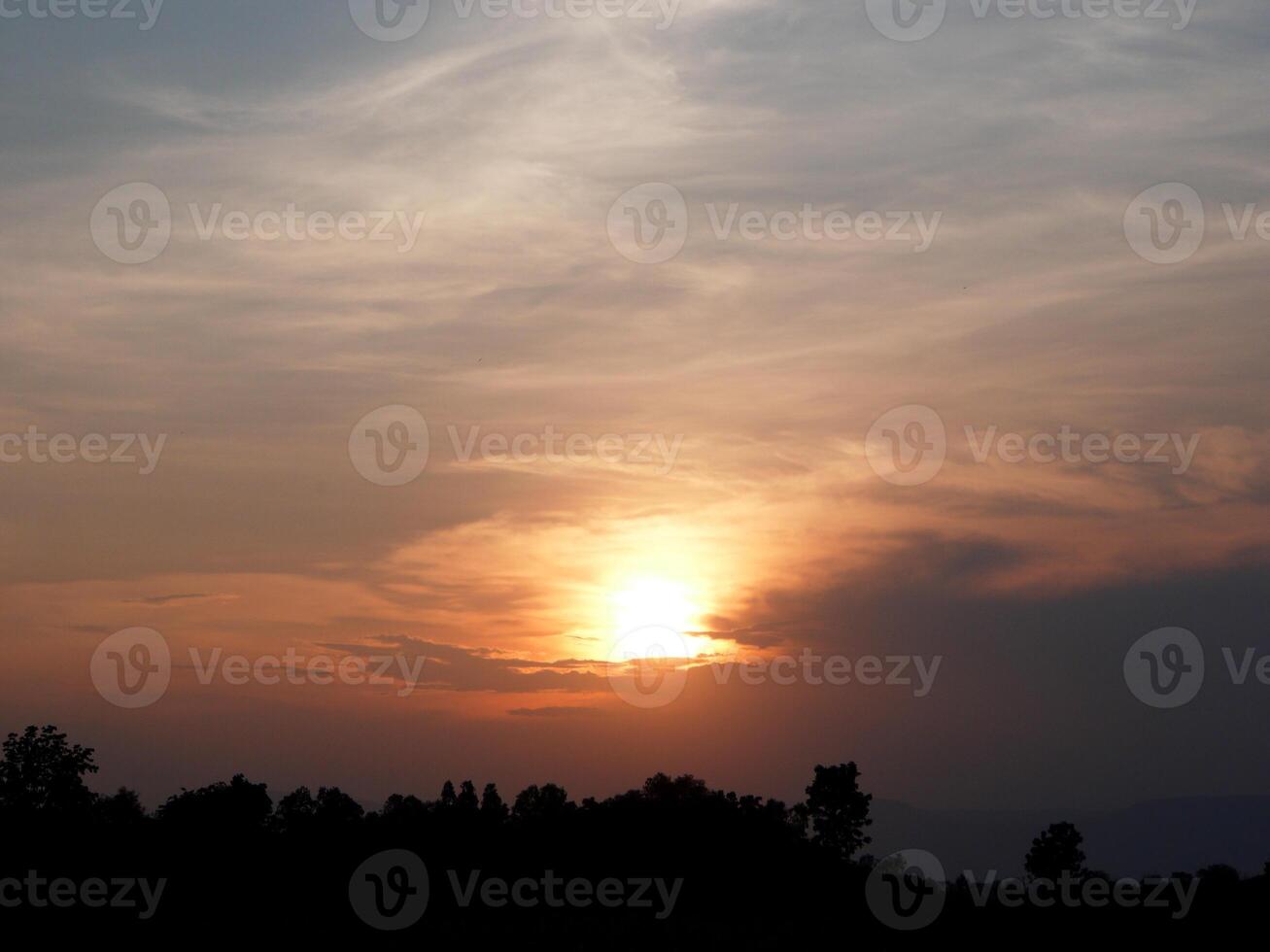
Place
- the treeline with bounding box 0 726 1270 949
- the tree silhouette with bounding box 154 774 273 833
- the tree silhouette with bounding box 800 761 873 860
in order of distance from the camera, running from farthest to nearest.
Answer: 1. the tree silhouette with bounding box 800 761 873 860
2. the tree silhouette with bounding box 154 774 273 833
3. the treeline with bounding box 0 726 1270 949

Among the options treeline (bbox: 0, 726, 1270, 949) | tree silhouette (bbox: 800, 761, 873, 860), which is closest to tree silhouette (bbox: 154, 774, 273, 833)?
treeline (bbox: 0, 726, 1270, 949)

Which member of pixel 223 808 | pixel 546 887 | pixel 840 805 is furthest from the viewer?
pixel 840 805

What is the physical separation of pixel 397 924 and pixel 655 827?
128 feet

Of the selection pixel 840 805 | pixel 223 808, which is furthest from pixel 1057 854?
pixel 223 808

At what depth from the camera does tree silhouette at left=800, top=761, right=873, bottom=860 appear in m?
177

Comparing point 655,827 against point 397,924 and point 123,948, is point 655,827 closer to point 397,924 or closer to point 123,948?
point 397,924

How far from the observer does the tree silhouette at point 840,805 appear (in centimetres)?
17662

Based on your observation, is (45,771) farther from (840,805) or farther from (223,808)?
(840,805)

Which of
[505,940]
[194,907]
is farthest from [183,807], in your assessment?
[505,940]

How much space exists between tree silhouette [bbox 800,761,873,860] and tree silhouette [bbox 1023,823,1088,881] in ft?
84.2

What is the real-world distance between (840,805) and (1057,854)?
32.8 meters

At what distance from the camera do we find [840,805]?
17825 centimetres

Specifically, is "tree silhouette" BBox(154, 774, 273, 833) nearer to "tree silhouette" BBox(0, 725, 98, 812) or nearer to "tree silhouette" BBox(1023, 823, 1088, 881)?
"tree silhouette" BBox(0, 725, 98, 812)

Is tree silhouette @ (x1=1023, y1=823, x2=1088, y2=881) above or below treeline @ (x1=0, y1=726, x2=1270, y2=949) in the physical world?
above
